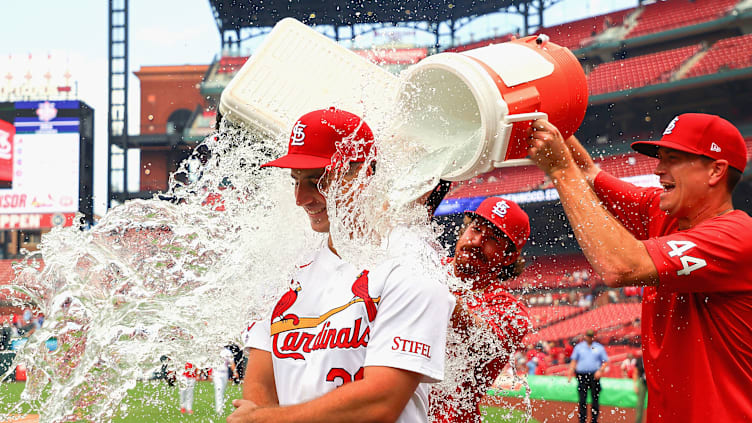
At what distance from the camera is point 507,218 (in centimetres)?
313

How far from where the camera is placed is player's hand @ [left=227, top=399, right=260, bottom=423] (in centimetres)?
196

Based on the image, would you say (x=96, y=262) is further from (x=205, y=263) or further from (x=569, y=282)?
(x=569, y=282)

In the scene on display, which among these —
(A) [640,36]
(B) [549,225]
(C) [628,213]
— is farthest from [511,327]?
(A) [640,36]

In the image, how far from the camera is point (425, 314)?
1899mm

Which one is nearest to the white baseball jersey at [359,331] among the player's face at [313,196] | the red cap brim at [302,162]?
the player's face at [313,196]

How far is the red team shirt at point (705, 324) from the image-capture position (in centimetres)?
226

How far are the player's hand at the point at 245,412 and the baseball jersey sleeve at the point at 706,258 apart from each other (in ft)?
4.26

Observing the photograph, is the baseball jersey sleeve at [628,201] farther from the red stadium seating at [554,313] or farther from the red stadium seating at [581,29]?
the red stadium seating at [581,29]

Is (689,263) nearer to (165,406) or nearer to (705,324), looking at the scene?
(705,324)

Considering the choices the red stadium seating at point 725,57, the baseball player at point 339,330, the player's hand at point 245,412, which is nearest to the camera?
the baseball player at point 339,330

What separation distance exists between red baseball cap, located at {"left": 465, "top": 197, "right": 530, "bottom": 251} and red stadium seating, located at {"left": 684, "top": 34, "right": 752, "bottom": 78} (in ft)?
72.6

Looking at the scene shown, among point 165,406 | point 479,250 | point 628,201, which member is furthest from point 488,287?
point 165,406

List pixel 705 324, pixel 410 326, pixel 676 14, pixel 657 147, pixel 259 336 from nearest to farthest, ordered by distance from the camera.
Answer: pixel 410 326, pixel 259 336, pixel 705 324, pixel 657 147, pixel 676 14

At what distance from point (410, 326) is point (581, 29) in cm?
2979
